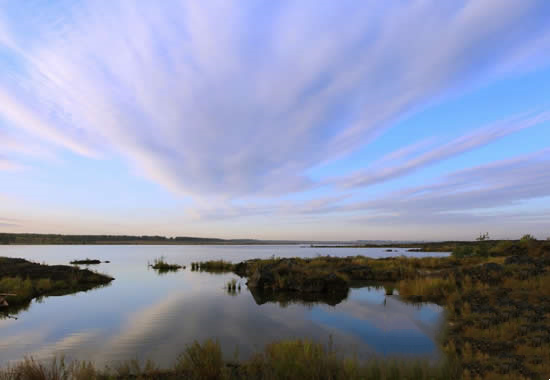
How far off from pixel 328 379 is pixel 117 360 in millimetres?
6856

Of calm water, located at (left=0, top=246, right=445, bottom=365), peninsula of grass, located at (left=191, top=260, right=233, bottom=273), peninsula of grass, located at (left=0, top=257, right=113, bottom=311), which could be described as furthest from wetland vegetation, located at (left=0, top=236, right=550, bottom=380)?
peninsula of grass, located at (left=191, top=260, right=233, bottom=273)

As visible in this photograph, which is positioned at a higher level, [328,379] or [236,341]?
[328,379]

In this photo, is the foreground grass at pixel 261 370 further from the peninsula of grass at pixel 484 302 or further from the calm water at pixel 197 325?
the calm water at pixel 197 325

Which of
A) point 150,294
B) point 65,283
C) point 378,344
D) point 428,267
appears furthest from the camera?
point 428,267

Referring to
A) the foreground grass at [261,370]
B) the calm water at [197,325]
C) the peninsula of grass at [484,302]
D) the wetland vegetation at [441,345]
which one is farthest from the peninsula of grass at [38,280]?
the peninsula of grass at [484,302]

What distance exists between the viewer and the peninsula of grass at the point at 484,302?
789 centimetres

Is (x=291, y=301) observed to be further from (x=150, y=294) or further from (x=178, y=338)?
(x=150, y=294)

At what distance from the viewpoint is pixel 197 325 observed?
14.1 meters

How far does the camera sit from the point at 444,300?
17906 millimetres

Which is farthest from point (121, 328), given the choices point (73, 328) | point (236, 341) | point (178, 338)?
point (236, 341)

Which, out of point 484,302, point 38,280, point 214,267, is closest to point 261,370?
point 484,302

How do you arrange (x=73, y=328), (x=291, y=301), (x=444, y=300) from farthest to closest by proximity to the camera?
1. (x=291, y=301)
2. (x=444, y=300)
3. (x=73, y=328)

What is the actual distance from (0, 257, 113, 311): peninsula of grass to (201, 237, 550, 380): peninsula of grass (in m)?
14.4

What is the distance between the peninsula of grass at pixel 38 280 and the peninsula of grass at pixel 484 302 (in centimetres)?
1441
